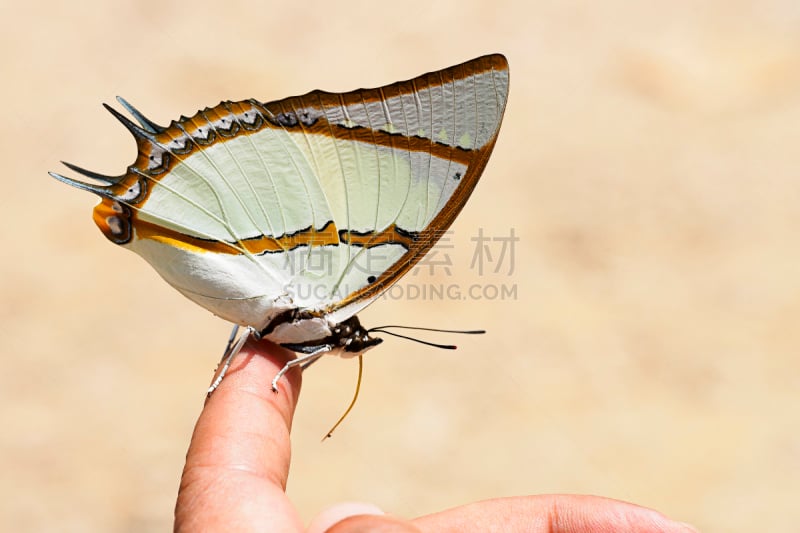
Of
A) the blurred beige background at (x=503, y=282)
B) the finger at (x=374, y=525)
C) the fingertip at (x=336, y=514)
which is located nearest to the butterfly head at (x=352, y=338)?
the fingertip at (x=336, y=514)

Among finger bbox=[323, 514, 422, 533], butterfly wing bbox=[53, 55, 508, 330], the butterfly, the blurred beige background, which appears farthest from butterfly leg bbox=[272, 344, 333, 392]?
the blurred beige background

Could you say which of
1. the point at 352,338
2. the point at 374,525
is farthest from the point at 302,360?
the point at 374,525

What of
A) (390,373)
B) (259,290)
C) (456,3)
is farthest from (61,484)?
(456,3)

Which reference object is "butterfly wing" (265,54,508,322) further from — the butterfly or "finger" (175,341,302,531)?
"finger" (175,341,302,531)

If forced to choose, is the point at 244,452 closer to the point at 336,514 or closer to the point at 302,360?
the point at 336,514

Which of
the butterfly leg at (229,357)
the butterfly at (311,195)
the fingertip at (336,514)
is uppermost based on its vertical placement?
the butterfly at (311,195)

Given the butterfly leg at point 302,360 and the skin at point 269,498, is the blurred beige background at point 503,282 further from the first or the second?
the butterfly leg at point 302,360

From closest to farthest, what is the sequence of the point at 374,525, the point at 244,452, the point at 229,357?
the point at 374,525, the point at 244,452, the point at 229,357
